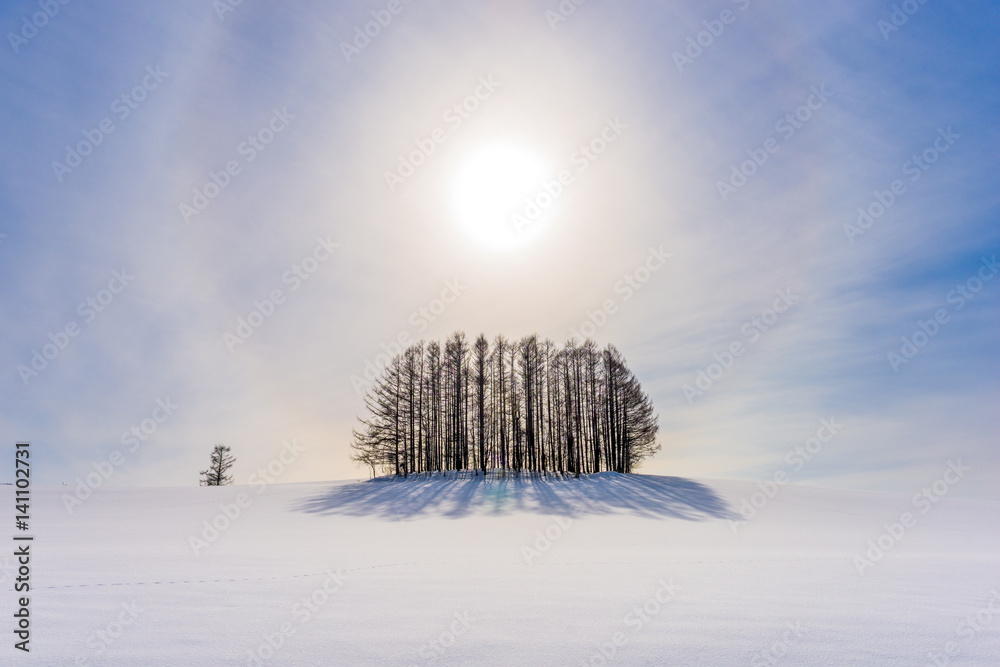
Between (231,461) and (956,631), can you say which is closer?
(956,631)

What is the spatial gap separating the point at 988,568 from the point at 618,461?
28.9 metres

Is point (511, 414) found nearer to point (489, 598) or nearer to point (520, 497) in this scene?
point (520, 497)

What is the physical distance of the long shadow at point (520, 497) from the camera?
1942cm

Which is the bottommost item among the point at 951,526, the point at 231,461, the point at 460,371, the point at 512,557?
the point at 951,526

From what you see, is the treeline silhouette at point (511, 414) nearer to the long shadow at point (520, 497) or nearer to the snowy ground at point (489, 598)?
the long shadow at point (520, 497)

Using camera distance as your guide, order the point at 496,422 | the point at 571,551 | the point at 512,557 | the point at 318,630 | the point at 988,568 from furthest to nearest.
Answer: the point at 496,422
the point at 571,551
the point at 512,557
the point at 988,568
the point at 318,630

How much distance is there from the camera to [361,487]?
2669cm

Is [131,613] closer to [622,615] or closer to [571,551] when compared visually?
[622,615]

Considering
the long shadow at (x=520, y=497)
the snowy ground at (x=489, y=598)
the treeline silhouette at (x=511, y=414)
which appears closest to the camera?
the snowy ground at (x=489, y=598)

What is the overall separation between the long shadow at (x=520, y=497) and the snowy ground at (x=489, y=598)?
178 inches

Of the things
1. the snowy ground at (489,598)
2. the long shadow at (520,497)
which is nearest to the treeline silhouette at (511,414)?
the long shadow at (520,497)

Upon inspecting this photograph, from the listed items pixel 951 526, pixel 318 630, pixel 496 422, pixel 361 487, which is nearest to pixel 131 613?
pixel 318 630

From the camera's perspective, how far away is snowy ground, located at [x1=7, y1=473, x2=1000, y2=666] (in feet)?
13.5

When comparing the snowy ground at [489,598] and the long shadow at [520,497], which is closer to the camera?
the snowy ground at [489,598]
